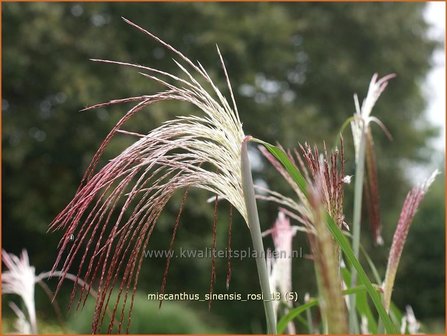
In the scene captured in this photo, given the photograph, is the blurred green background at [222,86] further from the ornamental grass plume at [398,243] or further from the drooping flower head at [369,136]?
the ornamental grass plume at [398,243]

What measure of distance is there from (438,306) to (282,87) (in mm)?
4398

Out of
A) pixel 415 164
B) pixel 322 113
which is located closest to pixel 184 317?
pixel 322 113

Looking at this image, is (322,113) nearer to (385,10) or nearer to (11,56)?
(385,10)

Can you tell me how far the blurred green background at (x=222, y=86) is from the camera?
29.2ft

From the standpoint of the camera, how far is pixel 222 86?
9016mm

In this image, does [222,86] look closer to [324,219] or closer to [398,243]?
[398,243]

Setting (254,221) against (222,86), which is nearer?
(254,221)

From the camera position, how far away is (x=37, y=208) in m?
9.31

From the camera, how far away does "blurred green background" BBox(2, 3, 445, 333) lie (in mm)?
8898

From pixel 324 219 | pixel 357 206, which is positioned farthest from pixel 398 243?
pixel 324 219

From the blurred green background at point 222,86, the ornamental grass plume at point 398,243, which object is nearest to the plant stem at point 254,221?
the ornamental grass plume at point 398,243

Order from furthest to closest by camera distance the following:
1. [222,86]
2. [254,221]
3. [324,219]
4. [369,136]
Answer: [222,86], [369,136], [254,221], [324,219]

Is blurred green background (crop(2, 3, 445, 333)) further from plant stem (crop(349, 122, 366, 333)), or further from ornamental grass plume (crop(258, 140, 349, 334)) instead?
ornamental grass plume (crop(258, 140, 349, 334))

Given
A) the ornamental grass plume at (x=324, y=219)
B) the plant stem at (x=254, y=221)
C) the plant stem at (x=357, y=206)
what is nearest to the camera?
the ornamental grass plume at (x=324, y=219)
